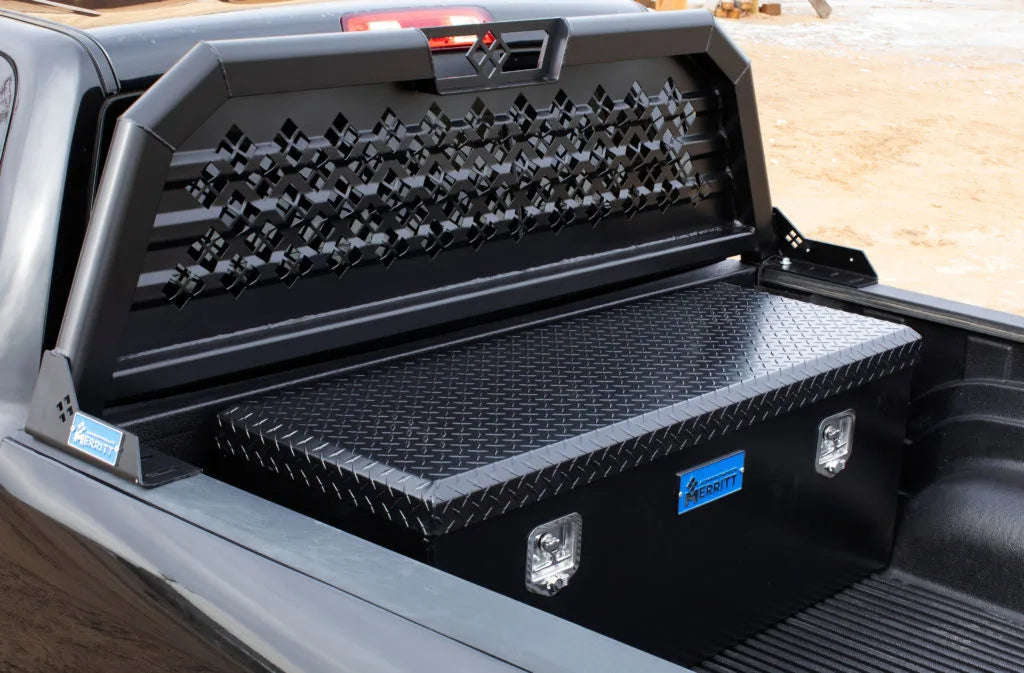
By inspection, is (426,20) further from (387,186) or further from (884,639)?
(884,639)

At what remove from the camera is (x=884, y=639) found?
8.87ft

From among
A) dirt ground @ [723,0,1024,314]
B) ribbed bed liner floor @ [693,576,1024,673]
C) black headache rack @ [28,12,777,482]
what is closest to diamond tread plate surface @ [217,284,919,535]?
black headache rack @ [28,12,777,482]

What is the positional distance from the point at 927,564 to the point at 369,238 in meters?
1.44

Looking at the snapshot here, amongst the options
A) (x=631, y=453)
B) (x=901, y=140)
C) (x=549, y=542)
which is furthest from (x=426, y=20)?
(x=901, y=140)

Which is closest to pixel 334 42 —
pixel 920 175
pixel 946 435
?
pixel 946 435

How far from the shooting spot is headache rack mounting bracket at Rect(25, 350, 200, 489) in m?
1.92

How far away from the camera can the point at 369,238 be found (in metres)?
2.50

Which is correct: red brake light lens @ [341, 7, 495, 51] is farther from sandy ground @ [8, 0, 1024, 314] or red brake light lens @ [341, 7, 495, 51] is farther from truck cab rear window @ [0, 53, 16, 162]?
truck cab rear window @ [0, 53, 16, 162]

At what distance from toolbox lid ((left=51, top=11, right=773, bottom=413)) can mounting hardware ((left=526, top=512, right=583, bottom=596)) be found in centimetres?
55

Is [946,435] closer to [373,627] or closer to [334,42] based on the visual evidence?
[334,42]

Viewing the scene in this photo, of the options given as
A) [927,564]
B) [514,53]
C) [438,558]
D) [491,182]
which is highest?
[514,53]

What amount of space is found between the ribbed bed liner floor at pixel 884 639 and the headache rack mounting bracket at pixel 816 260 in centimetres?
73

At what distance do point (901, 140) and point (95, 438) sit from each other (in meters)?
11.5

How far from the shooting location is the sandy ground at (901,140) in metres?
8.74
